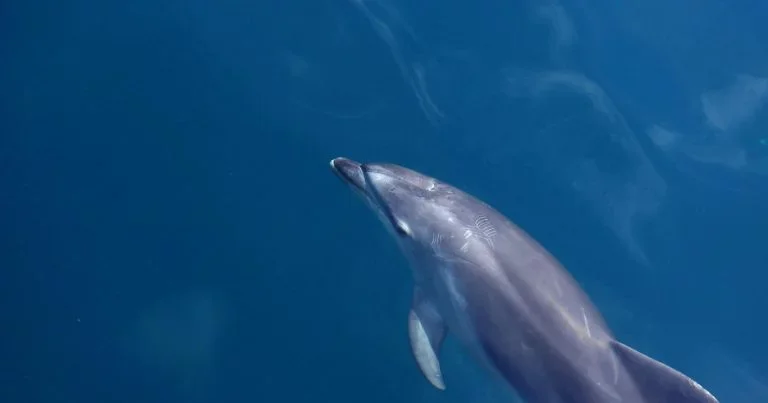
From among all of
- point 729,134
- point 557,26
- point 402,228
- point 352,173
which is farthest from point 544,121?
point 402,228

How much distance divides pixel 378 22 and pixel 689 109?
14.0 feet

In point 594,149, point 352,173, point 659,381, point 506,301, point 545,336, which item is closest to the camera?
point 659,381

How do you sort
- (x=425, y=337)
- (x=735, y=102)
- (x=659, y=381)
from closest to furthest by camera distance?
(x=659, y=381) < (x=425, y=337) < (x=735, y=102)

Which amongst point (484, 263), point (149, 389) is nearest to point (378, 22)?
point (484, 263)

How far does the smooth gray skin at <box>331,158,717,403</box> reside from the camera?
532 cm

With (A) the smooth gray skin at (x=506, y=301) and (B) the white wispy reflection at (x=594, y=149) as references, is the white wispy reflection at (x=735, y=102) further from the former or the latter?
(A) the smooth gray skin at (x=506, y=301)

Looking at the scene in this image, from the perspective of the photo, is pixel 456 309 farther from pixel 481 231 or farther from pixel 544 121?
pixel 544 121

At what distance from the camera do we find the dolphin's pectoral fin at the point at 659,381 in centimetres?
503

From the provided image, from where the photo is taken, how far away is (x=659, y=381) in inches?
204

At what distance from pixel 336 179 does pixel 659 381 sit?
A: 4.77 meters

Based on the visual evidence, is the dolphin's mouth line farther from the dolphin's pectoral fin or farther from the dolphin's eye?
the dolphin's pectoral fin

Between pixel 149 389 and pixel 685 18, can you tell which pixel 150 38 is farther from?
pixel 685 18

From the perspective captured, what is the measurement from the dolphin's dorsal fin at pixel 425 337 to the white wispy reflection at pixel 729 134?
441cm

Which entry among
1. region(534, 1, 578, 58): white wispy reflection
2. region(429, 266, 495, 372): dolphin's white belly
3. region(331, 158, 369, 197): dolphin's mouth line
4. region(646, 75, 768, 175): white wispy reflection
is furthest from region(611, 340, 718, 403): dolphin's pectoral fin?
region(534, 1, 578, 58): white wispy reflection
